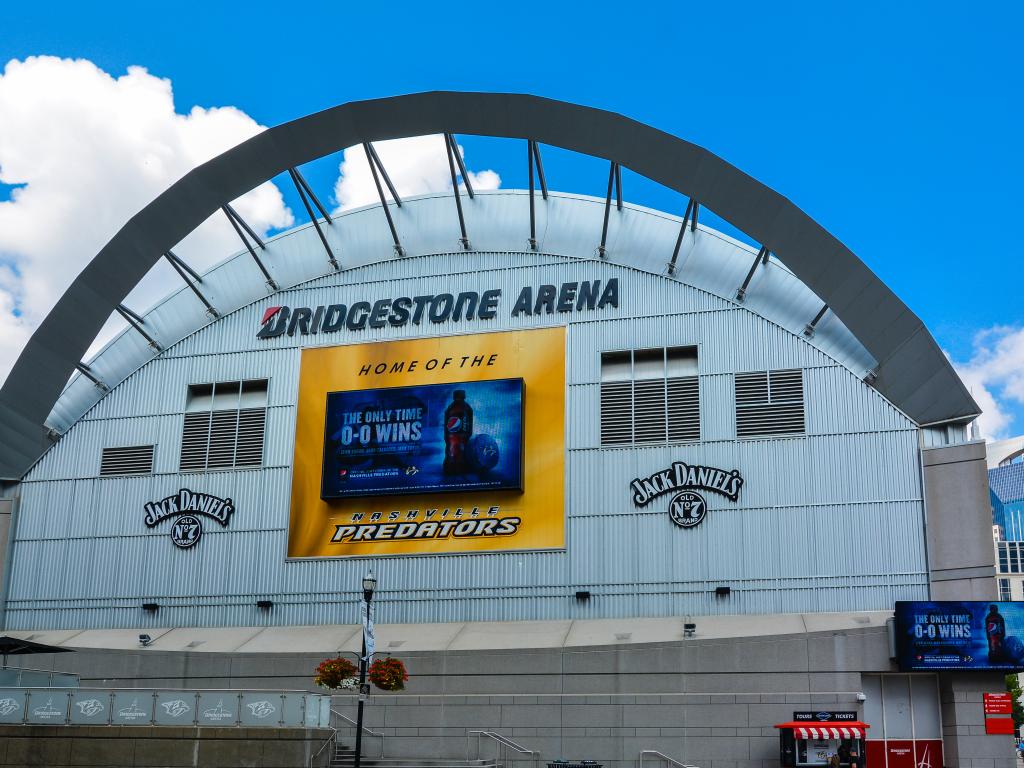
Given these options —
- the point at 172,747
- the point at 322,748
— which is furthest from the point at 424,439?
the point at 172,747

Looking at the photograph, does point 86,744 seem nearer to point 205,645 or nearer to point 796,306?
point 205,645

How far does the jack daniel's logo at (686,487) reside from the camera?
36000 mm

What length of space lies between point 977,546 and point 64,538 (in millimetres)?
31576

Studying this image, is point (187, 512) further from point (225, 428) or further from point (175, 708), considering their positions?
point (175, 708)

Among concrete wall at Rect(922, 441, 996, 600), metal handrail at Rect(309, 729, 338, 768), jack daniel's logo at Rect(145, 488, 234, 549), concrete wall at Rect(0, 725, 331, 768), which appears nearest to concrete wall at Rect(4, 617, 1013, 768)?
concrete wall at Rect(922, 441, 996, 600)

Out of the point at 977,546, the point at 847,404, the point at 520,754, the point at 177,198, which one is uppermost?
the point at 177,198

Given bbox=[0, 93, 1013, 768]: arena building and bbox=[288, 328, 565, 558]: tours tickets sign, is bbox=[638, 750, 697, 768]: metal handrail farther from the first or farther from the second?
bbox=[288, 328, 565, 558]: tours tickets sign

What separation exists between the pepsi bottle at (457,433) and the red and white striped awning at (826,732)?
14002 millimetres

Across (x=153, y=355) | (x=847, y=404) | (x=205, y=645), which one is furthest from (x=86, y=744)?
(x=847, y=404)

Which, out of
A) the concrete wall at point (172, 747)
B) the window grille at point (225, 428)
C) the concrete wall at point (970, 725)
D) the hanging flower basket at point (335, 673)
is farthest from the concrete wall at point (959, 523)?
the window grille at point (225, 428)

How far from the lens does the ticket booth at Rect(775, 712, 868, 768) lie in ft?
98.2

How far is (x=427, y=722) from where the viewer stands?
33.9 meters

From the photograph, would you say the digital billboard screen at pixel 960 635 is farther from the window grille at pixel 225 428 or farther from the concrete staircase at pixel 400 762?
the window grille at pixel 225 428

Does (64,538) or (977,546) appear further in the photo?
(64,538)
